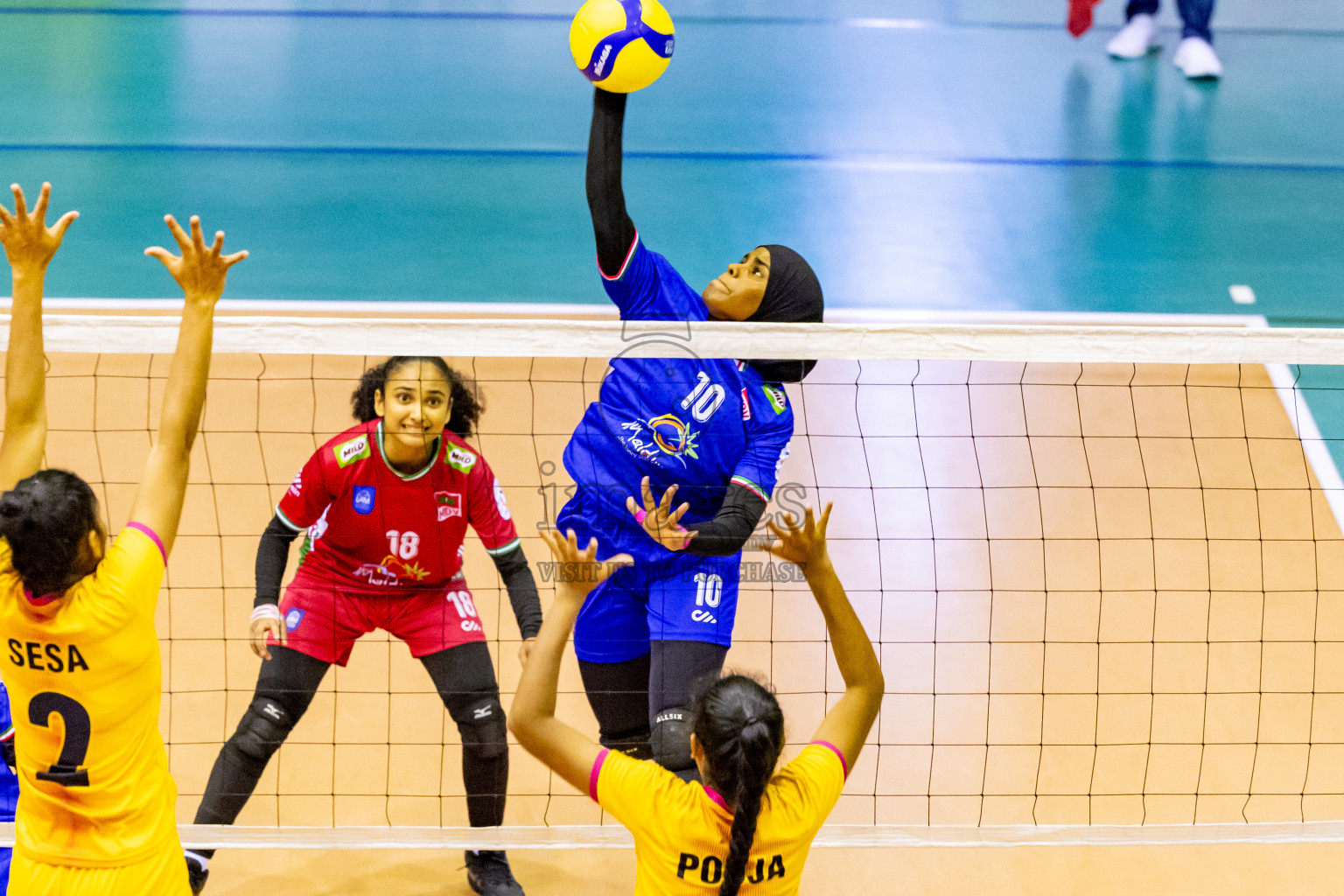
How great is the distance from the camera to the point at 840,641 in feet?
8.76

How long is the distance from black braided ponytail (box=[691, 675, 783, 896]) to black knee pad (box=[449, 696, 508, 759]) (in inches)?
58.6

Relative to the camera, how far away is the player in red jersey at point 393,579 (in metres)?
3.65

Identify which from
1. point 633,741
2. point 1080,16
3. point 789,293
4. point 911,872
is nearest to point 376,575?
point 633,741

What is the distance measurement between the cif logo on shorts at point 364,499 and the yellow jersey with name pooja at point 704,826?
1520 millimetres

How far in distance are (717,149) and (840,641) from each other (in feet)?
23.4

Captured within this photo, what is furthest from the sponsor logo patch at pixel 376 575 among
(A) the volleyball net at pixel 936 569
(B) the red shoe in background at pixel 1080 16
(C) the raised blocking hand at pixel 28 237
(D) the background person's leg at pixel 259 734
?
(B) the red shoe in background at pixel 1080 16

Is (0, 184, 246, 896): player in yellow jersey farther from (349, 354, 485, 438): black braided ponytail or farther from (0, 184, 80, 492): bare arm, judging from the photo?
(349, 354, 485, 438): black braided ponytail

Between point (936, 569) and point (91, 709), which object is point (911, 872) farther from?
point (91, 709)

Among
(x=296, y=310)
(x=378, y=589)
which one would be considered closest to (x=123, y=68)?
(x=296, y=310)

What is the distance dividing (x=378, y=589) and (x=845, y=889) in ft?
5.78

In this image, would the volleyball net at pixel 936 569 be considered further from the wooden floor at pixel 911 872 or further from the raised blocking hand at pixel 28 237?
the raised blocking hand at pixel 28 237

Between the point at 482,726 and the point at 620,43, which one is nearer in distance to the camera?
the point at 620,43

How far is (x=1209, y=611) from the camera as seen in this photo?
203 inches

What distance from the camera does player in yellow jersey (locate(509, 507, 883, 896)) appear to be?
234cm
